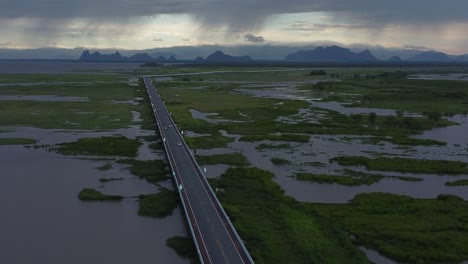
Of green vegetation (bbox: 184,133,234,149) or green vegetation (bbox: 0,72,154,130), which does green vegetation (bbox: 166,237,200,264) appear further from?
green vegetation (bbox: 0,72,154,130)

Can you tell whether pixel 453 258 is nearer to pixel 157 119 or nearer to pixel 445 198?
pixel 445 198

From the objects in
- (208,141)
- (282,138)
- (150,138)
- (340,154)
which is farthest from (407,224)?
(150,138)

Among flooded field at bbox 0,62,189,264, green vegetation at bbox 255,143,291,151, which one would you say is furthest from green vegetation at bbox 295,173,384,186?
flooded field at bbox 0,62,189,264

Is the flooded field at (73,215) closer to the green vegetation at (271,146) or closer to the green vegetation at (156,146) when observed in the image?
the green vegetation at (156,146)

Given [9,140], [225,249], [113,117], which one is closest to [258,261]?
[225,249]

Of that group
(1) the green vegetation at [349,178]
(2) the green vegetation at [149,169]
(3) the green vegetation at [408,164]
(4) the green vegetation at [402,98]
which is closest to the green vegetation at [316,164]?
(3) the green vegetation at [408,164]
